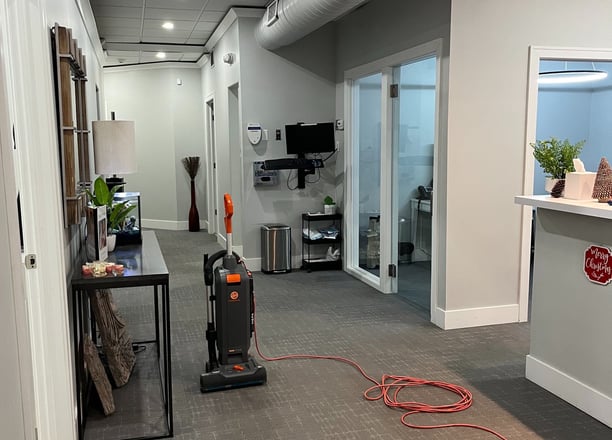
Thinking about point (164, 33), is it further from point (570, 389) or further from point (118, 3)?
point (570, 389)

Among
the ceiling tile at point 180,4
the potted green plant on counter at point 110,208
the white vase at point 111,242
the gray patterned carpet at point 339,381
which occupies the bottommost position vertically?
the gray patterned carpet at point 339,381

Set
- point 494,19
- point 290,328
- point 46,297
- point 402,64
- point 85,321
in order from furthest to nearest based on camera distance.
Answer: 1. point 402,64
2. point 290,328
3. point 494,19
4. point 85,321
5. point 46,297

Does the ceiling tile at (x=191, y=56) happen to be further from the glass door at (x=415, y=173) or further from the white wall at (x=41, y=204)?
the white wall at (x=41, y=204)

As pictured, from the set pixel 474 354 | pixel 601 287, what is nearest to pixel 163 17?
pixel 474 354

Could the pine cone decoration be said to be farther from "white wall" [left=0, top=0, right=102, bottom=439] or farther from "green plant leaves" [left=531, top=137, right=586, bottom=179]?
"white wall" [left=0, top=0, right=102, bottom=439]

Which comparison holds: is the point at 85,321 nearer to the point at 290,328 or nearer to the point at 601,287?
the point at 290,328

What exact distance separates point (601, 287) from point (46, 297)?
2.61m

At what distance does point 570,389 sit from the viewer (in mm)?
3057

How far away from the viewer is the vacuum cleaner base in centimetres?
325

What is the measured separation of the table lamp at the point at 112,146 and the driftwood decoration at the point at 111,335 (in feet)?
2.30

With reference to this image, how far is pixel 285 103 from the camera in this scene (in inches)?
250

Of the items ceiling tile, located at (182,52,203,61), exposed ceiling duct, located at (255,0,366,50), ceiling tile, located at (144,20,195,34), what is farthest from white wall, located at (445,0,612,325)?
ceiling tile, located at (182,52,203,61)

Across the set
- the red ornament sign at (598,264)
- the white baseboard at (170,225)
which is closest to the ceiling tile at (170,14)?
the white baseboard at (170,225)

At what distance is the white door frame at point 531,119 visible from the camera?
13.8 feet
